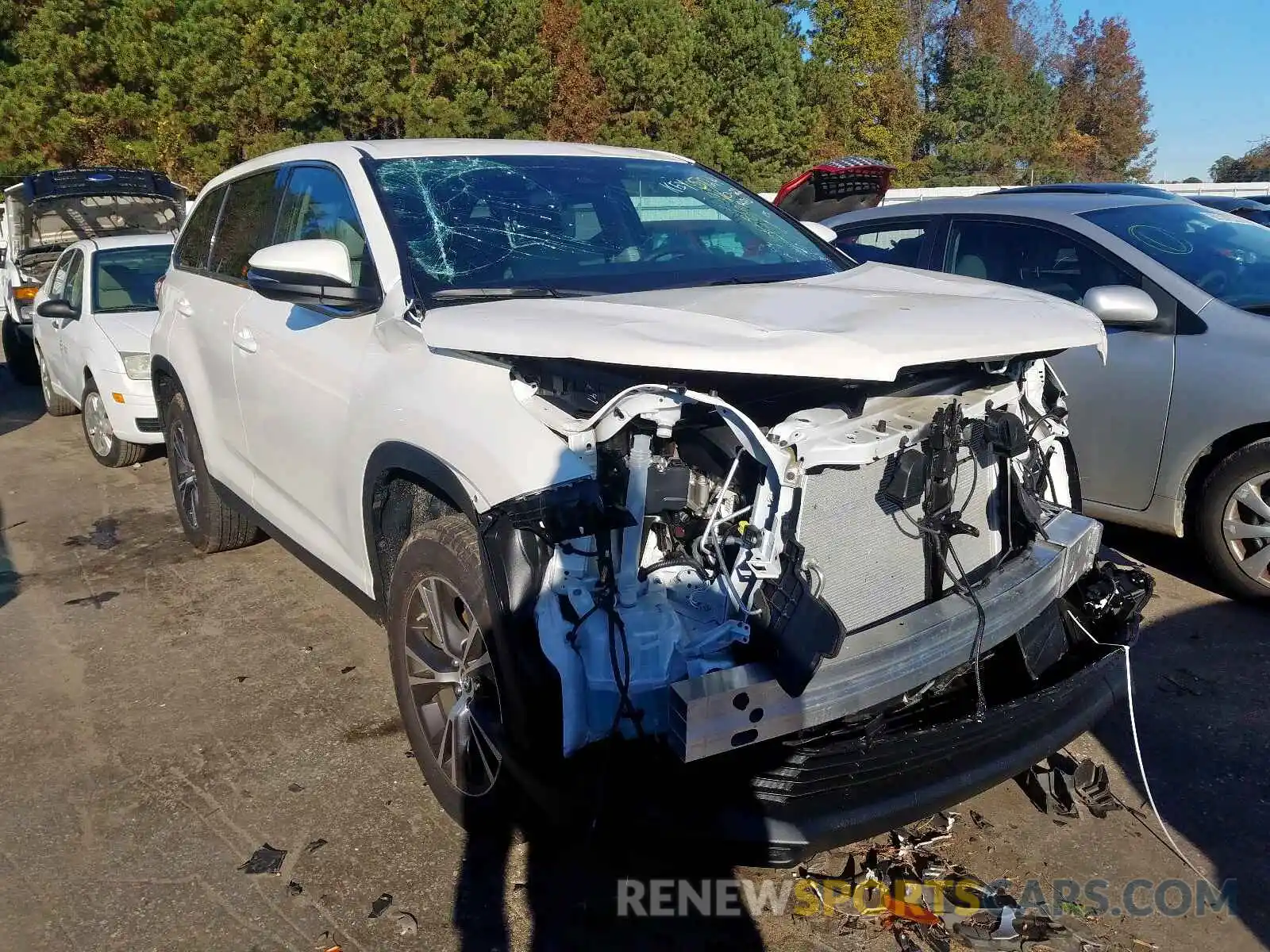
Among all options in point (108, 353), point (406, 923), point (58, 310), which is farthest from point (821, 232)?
point (58, 310)

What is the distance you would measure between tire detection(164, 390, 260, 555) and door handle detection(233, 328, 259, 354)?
853 millimetres

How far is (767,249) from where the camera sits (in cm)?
373

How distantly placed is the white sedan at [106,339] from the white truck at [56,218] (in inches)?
90.0

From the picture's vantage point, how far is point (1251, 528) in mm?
4203

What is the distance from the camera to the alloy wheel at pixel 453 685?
2662mm

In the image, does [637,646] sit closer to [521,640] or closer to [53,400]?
[521,640]

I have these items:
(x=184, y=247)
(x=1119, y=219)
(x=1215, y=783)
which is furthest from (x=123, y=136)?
(x=1215, y=783)

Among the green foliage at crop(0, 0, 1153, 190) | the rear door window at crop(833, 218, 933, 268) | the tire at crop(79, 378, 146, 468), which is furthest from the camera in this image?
the green foliage at crop(0, 0, 1153, 190)

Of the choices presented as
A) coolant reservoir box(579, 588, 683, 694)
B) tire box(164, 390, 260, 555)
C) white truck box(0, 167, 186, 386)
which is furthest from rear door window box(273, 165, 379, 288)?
white truck box(0, 167, 186, 386)

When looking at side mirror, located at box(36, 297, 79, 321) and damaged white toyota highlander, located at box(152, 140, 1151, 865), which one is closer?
damaged white toyota highlander, located at box(152, 140, 1151, 865)

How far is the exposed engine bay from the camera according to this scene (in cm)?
229

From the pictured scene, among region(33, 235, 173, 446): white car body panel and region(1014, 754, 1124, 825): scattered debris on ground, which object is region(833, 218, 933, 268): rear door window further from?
region(33, 235, 173, 446): white car body panel

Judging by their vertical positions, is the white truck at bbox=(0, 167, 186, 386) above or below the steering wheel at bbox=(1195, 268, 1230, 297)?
below

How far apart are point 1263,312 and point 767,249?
2.25 meters
